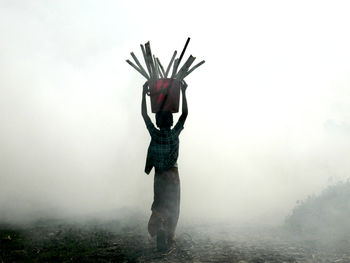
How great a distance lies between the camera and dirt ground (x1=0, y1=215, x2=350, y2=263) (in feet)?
24.0

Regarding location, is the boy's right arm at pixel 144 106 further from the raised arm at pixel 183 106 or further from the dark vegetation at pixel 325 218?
the dark vegetation at pixel 325 218

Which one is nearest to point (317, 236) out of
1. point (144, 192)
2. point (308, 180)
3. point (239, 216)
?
point (239, 216)

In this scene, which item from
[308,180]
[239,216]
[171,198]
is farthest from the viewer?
[308,180]

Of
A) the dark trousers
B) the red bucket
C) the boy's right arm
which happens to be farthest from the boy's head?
the dark trousers

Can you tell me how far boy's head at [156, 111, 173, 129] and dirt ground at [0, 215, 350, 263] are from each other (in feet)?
9.23

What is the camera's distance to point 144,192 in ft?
55.1

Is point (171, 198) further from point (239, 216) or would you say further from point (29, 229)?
point (239, 216)

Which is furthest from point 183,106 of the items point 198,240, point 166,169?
point 198,240

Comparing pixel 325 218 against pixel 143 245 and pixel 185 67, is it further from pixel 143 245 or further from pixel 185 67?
pixel 185 67

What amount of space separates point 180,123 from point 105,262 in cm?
339

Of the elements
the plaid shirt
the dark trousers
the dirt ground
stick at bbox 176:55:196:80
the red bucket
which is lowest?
the dirt ground

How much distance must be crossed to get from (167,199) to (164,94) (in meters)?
2.38

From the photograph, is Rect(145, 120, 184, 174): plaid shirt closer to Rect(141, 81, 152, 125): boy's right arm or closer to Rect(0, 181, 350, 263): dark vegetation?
Rect(141, 81, 152, 125): boy's right arm

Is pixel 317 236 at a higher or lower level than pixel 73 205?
lower
